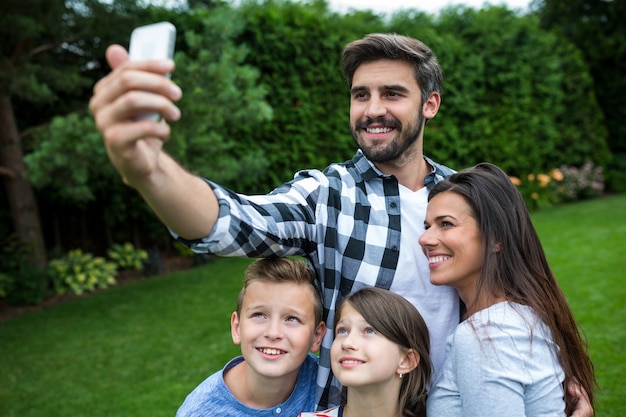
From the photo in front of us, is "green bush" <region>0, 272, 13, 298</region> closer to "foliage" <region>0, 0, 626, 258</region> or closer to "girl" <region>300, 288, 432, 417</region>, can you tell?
"foliage" <region>0, 0, 626, 258</region>

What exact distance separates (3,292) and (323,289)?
16.8 ft

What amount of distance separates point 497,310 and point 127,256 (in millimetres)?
6237

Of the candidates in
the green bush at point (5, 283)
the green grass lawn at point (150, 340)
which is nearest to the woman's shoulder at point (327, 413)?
the green grass lawn at point (150, 340)

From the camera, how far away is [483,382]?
1.53m

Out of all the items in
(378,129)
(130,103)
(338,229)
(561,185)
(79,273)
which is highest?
(130,103)

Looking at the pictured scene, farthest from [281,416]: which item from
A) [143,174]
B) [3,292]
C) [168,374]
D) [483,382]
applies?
[3,292]

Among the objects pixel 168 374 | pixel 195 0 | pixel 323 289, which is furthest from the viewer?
pixel 195 0

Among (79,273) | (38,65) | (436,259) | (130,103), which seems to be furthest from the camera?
(79,273)

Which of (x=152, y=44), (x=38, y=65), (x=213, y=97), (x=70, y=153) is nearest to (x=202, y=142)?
(x=213, y=97)

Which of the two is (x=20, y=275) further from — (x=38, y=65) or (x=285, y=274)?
(x=285, y=274)

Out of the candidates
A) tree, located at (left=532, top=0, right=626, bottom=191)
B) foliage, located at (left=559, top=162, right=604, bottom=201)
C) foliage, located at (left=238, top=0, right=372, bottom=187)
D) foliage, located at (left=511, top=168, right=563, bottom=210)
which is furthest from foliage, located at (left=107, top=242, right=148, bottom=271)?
tree, located at (left=532, top=0, right=626, bottom=191)

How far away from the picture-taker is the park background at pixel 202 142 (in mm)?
4750

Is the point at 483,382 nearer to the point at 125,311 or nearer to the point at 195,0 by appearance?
the point at 125,311

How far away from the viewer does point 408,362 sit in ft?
5.87
